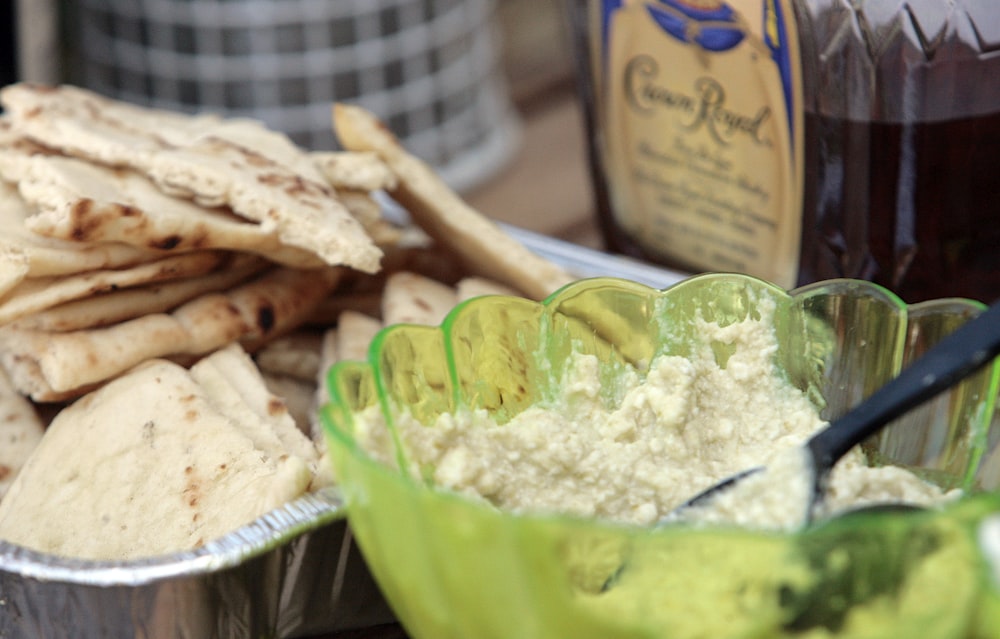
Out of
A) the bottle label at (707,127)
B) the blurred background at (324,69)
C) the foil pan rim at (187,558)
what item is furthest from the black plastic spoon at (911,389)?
the blurred background at (324,69)

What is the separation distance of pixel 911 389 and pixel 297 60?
31.6 inches

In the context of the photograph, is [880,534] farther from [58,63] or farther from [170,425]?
[58,63]

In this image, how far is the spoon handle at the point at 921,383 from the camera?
1.26 feet

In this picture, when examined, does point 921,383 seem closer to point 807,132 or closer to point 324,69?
point 807,132

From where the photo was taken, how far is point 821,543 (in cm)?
33

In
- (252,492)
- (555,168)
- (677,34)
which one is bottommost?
(555,168)

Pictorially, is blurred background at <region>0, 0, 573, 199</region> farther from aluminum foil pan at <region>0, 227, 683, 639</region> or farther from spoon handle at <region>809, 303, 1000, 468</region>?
spoon handle at <region>809, 303, 1000, 468</region>

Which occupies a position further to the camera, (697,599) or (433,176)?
(433,176)

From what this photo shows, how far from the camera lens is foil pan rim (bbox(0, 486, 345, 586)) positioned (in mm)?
447

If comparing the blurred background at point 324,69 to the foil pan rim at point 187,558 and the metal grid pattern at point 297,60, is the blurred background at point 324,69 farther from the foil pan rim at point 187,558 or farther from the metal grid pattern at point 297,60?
the foil pan rim at point 187,558

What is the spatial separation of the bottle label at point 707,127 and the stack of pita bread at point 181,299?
0.51ft

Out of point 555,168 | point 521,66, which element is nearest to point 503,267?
point 555,168

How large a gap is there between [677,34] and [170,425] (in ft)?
1.31

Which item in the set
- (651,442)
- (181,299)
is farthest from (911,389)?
(181,299)
